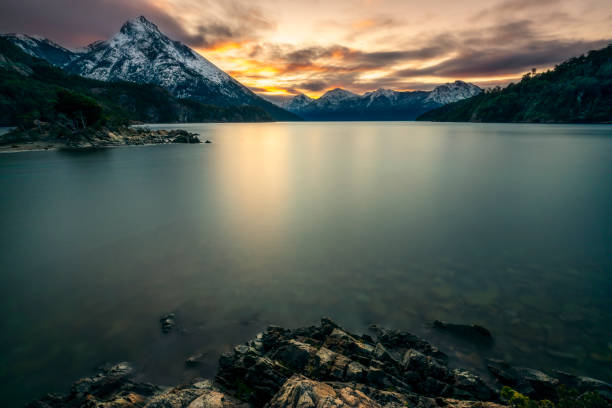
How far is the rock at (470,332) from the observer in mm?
8938

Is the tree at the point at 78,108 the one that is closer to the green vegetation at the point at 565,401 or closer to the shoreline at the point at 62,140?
the shoreline at the point at 62,140

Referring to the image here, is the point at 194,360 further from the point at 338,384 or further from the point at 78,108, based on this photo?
the point at 78,108

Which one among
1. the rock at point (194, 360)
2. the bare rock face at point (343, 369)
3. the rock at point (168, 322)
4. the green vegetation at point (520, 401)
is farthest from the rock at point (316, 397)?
the rock at point (168, 322)

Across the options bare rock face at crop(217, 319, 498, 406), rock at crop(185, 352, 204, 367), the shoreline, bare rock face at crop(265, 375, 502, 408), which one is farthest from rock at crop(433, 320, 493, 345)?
the shoreline

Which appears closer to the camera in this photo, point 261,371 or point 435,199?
Result: point 261,371

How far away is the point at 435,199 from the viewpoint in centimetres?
2539

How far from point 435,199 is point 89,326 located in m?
25.5

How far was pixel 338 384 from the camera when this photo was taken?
5.98m

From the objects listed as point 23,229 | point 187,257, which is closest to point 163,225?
point 187,257

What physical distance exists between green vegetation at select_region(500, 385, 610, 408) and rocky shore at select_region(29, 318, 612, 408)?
2 centimetres

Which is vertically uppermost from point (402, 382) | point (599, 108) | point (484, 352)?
point (599, 108)

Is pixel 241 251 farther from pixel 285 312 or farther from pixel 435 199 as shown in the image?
pixel 435 199

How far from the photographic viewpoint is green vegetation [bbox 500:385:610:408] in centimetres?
592

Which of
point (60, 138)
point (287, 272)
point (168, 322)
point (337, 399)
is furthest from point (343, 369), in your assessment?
point (60, 138)
